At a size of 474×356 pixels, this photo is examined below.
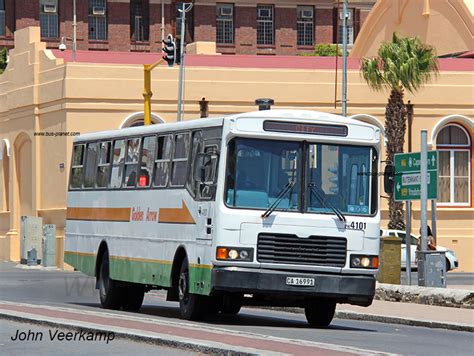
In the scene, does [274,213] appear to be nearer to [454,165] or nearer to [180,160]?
[180,160]

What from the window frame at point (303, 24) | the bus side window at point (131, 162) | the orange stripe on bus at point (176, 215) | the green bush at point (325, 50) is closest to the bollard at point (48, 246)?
the bus side window at point (131, 162)

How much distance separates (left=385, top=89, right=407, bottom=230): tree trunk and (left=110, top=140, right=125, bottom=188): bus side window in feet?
80.7

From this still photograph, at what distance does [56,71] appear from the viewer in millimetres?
51688

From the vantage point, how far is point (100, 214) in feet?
85.8

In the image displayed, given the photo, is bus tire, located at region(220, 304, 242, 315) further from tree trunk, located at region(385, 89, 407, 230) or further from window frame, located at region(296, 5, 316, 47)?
window frame, located at region(296, 5, 316, 47)

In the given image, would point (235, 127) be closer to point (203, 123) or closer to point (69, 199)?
point (203, 123)

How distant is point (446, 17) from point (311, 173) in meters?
40.4

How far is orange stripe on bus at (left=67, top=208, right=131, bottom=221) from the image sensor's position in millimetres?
25141

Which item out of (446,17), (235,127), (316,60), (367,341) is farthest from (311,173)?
(446,17)

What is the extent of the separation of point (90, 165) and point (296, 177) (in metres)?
6.61

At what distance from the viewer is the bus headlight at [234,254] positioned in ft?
68.5

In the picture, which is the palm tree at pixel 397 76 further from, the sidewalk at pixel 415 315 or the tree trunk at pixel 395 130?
the sidewalk at pixel 415 315

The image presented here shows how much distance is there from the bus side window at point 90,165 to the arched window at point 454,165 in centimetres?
2721

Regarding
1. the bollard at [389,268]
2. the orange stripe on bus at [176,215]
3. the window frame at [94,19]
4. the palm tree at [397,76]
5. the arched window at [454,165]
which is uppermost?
the window frame at [94,19]
